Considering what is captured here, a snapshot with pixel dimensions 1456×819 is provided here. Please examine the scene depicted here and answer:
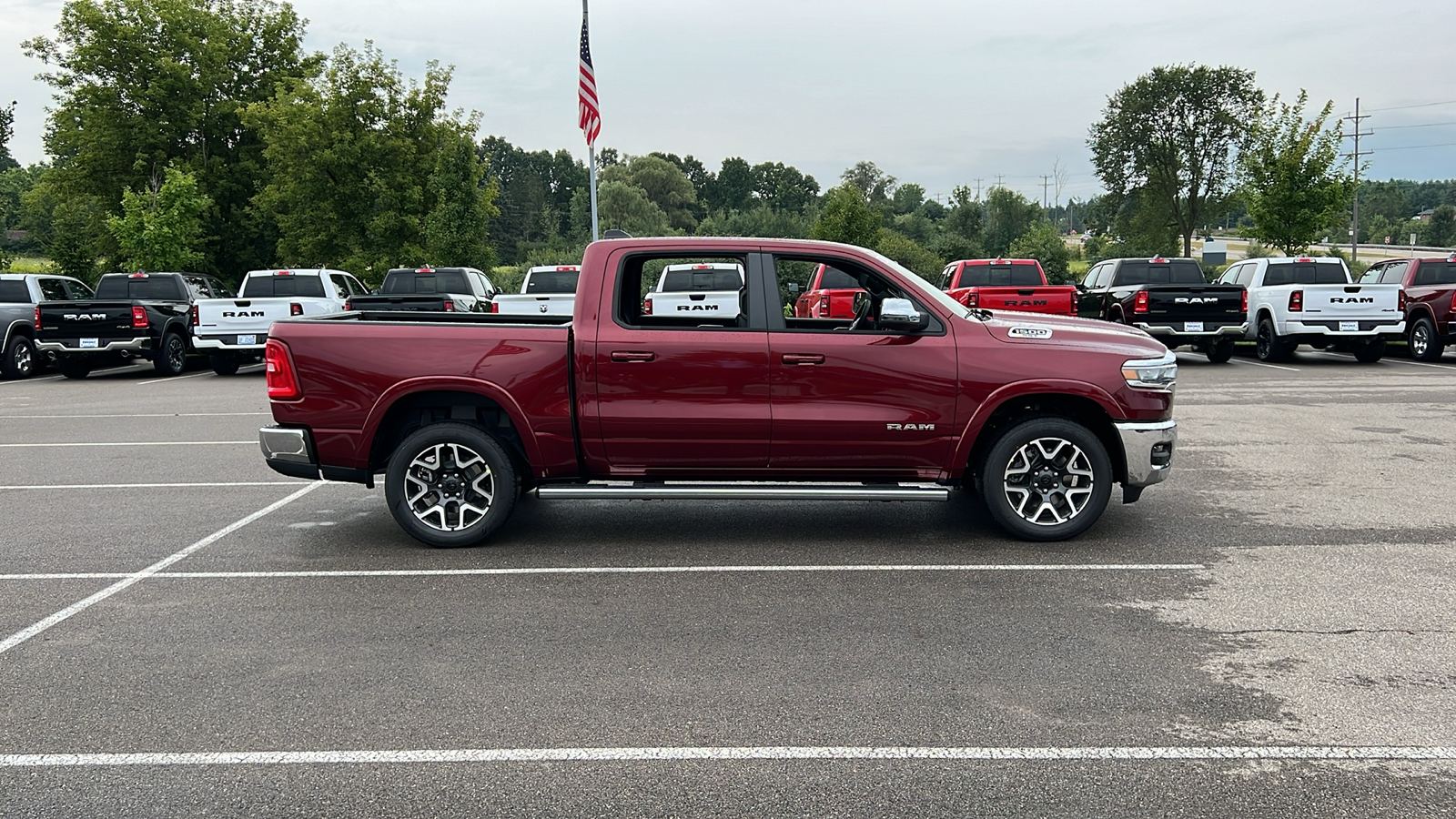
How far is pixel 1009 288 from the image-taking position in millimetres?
19125

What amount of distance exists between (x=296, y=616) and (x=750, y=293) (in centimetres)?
320

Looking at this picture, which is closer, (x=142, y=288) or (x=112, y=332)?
(x=112, y=332)

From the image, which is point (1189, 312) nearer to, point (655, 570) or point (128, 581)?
point (655, 570)

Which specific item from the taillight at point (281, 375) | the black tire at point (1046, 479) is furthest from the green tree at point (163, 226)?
the black tire at point (1046, 479)

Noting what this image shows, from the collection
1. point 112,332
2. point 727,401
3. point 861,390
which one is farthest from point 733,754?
point 112,332

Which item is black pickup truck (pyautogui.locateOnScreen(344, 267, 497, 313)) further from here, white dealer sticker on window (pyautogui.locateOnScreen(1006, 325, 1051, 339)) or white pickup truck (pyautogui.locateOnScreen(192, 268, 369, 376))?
white dealer sticker on window (pyautogui.locateOnScreen(1006, 325, 1051, 339))

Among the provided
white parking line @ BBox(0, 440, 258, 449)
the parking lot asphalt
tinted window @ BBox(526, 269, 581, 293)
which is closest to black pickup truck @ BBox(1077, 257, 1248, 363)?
tinted window @ BBox(526, 269, 581, 293)

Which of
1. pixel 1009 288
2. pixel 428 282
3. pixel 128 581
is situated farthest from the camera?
pixel 428 282

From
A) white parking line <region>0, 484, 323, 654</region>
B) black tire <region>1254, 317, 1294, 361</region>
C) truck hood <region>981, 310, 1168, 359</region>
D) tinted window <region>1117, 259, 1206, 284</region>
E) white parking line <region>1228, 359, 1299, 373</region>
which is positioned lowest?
white parking line <region>1228, 359, 1299, 373</region>

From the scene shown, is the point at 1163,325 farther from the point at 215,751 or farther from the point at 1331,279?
the point at 215,751

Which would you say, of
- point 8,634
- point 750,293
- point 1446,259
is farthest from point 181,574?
point 1446,259

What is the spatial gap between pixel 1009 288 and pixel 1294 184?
17.6m

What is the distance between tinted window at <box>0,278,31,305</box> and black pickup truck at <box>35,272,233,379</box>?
1.38 m

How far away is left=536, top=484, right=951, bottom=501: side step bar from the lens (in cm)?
674
